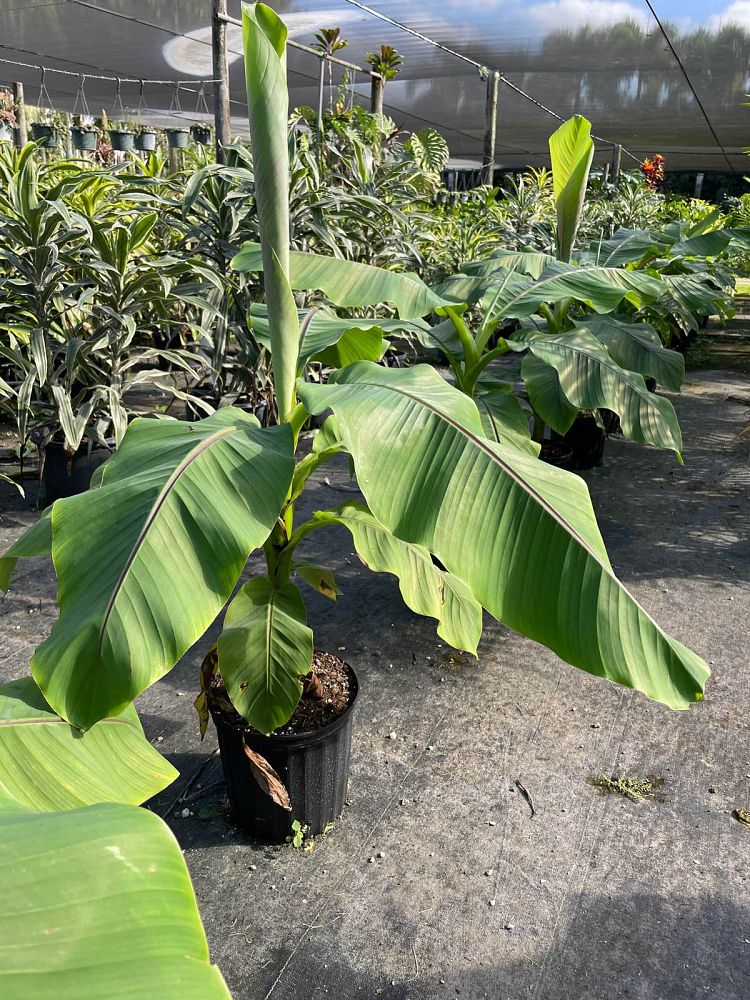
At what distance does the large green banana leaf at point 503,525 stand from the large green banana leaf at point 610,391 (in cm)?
120

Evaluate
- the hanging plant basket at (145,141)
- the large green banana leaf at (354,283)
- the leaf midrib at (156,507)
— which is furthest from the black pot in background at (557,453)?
the hanging plant basket at (145,141)

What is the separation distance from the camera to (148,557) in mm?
1178

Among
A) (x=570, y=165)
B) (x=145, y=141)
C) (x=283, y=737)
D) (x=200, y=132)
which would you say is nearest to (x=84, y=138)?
(x=145, y=141)

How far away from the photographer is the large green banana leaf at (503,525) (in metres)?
1.19

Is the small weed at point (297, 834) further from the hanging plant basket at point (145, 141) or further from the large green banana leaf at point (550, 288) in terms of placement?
the hanging plant basket at point (145, 141)

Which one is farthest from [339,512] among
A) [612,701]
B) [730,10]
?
[730,10]

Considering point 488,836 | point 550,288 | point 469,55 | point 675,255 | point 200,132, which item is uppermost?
point 469,55

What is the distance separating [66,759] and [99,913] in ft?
2.71

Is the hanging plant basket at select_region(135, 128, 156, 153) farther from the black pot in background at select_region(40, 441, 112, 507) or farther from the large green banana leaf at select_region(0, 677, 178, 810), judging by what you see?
the large green banana leaf at select_region(0, 677, 178, 810)

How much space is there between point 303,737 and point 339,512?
0.53m

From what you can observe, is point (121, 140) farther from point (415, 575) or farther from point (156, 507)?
point (156, 507)

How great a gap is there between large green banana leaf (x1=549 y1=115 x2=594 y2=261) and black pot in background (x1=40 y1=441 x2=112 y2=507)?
2.28 meters

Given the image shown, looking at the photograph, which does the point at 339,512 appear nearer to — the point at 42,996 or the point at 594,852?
the point at 594,852

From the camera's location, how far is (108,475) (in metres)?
1.44
